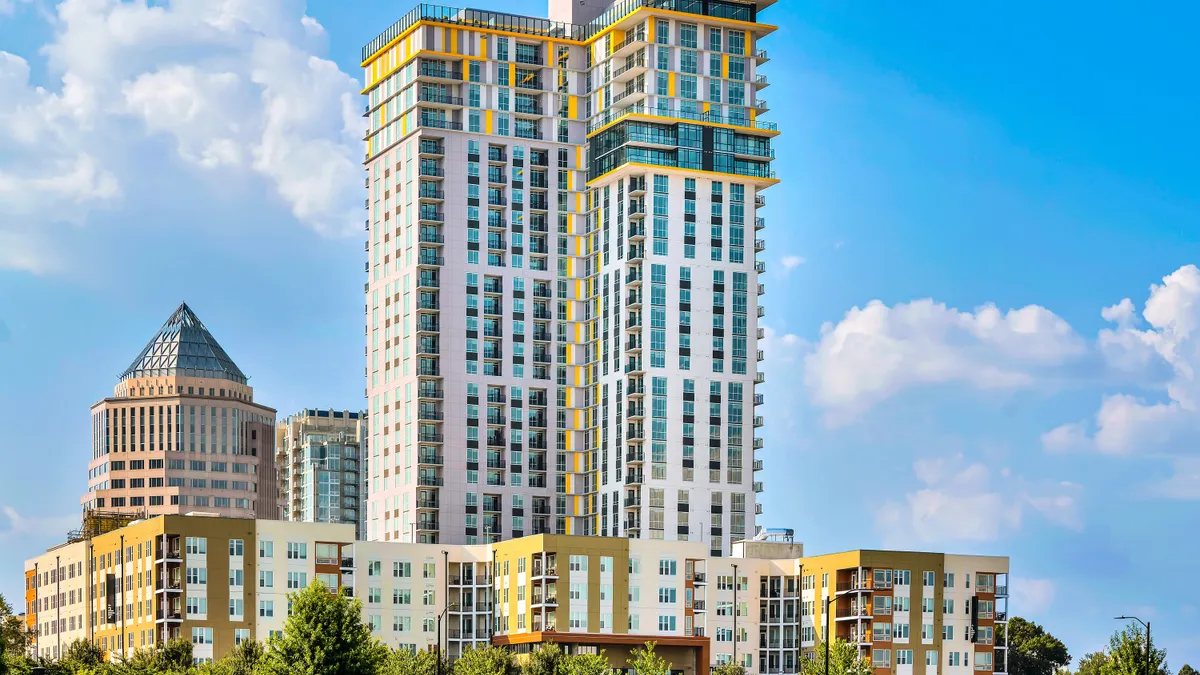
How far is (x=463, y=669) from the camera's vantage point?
196 meters

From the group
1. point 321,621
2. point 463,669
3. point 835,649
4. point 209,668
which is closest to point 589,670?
point 463,669

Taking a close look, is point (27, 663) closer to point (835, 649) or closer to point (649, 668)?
point (649, 668)

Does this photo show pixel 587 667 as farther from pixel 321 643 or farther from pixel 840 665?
pixel 321 643

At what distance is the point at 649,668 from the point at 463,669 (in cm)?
2322

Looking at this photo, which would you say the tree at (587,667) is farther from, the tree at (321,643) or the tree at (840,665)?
the tree at (321,643)

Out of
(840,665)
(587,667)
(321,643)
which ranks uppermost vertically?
(321,643)

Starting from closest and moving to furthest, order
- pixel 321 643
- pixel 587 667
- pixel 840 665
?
pixel 321 643 → pixel 840 665 → pixel 587 667

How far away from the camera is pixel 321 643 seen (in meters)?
149

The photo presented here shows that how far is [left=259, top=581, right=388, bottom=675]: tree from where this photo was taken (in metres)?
148

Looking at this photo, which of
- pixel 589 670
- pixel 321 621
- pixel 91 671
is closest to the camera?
pixel 321 621

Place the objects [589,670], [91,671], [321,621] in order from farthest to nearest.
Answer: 1. [589,670]
2. [91,671]
3. [321,621]

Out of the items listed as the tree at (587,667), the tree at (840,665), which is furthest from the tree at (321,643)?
the tree at (840,665)

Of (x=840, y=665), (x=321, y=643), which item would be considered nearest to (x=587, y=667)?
(x=840, y=665)

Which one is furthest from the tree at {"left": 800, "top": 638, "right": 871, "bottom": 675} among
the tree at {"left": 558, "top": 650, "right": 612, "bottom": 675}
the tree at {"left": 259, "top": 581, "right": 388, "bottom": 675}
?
the tree at {"left": 259, "top": 581, "right": 388, "bottom": 675}
